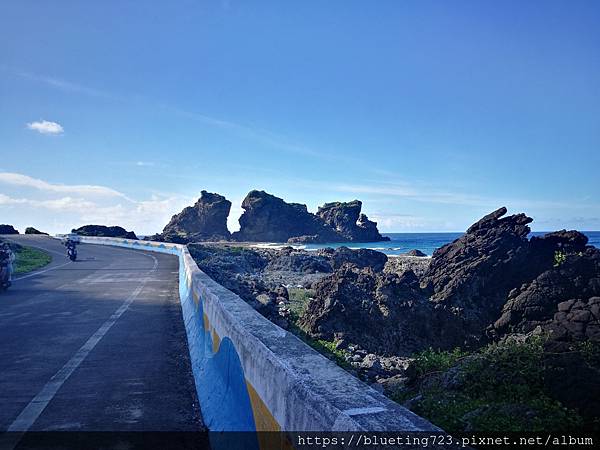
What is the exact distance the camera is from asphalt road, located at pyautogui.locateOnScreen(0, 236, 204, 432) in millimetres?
5227

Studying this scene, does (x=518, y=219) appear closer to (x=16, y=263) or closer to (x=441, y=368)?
(x=441, y=368)

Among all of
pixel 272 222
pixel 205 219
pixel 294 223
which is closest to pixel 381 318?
pixel 205 219

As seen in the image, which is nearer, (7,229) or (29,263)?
(29,263)

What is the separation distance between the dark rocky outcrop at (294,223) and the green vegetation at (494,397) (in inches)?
5020

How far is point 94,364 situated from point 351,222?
139882 millimetres

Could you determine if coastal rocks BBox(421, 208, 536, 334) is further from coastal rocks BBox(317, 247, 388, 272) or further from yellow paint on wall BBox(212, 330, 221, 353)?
coastal rocks BBox(317, 247, 388, 272)

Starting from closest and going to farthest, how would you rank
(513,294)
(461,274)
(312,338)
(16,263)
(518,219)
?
(312,338)
(513,294)
(461,274)
(518,219)
(16,263)

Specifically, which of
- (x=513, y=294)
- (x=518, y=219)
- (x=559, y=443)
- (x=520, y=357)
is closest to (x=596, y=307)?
(x=513, y=294)

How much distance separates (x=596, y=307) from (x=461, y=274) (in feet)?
19.9

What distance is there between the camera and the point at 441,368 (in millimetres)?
7551

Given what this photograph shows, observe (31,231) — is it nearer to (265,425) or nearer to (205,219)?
(205,219)

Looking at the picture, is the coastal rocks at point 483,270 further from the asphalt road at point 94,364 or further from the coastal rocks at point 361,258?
the coastal rocks at point 361,258

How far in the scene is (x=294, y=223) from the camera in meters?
144

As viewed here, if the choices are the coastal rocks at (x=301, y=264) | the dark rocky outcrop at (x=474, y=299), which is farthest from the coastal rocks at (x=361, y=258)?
the dark rocky outcrop at (x=474, y=299)
